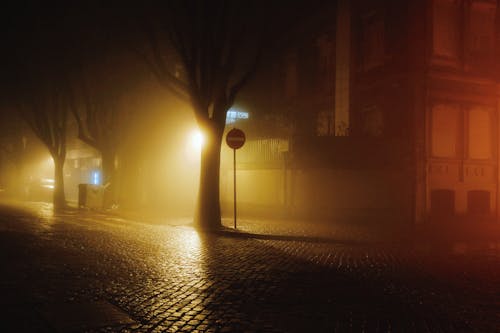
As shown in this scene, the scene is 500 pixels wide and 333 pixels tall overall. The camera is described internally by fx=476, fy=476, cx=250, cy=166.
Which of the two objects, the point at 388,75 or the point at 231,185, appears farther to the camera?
the point at 231,185

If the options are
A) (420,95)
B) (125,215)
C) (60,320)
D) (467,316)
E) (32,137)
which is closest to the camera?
(60,320)

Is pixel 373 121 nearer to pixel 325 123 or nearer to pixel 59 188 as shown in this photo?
pixel 325 123

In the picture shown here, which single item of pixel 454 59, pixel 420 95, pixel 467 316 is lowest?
pixel 467 316

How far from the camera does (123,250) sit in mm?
10961

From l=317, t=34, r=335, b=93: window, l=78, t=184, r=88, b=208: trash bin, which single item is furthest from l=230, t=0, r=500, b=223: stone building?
l=78, t=184, r=88, b=208: trash bin

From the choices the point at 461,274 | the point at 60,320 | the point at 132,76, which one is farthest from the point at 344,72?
the point at 60,320

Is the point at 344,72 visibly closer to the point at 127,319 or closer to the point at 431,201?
the point at 431,201

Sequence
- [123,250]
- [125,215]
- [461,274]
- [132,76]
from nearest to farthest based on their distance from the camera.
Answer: [461,274], [123,250], [125,215], [132,76]

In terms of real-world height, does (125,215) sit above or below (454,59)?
below

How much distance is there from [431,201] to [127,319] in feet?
52.2

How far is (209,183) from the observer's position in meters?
16.7

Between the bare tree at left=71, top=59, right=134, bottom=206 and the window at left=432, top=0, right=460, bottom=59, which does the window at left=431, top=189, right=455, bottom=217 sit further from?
the bare tree at left=71, top=59, right=134, bottom=206

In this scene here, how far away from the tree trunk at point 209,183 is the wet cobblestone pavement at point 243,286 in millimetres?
3587

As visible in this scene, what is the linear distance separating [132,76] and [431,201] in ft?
51.1
